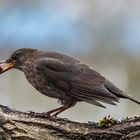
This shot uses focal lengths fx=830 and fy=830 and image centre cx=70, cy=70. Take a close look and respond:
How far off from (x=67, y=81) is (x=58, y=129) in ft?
3.30

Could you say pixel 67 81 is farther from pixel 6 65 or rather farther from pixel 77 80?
pixel 6 65

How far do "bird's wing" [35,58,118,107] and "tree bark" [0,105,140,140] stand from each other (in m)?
0.49

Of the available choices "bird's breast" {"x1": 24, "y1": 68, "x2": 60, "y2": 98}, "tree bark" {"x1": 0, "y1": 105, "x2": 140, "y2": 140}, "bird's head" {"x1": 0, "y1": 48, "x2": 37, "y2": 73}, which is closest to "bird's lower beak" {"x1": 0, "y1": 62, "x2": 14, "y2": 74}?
"bird's head" {"x1": 0, "y1": 48, "x2": 37, "y2": 73}

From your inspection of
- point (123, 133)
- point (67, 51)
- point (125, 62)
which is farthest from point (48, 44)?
point (123, 133)

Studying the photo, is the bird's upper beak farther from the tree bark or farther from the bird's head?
the tree bark

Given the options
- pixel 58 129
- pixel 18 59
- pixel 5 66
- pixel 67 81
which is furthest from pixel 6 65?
pixel 58 129

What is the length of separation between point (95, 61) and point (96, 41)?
1.18m

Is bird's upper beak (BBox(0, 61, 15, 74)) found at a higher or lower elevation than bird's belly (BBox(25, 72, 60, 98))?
higher

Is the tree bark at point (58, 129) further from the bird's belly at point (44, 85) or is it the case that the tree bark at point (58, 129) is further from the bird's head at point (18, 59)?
the bird's head at point (18, 59)

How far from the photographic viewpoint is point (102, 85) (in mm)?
9344

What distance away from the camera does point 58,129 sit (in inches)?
340

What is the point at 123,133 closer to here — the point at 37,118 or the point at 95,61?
the point at 37,118

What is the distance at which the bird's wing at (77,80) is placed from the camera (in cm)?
913

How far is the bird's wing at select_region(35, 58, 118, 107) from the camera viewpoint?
913 cm
